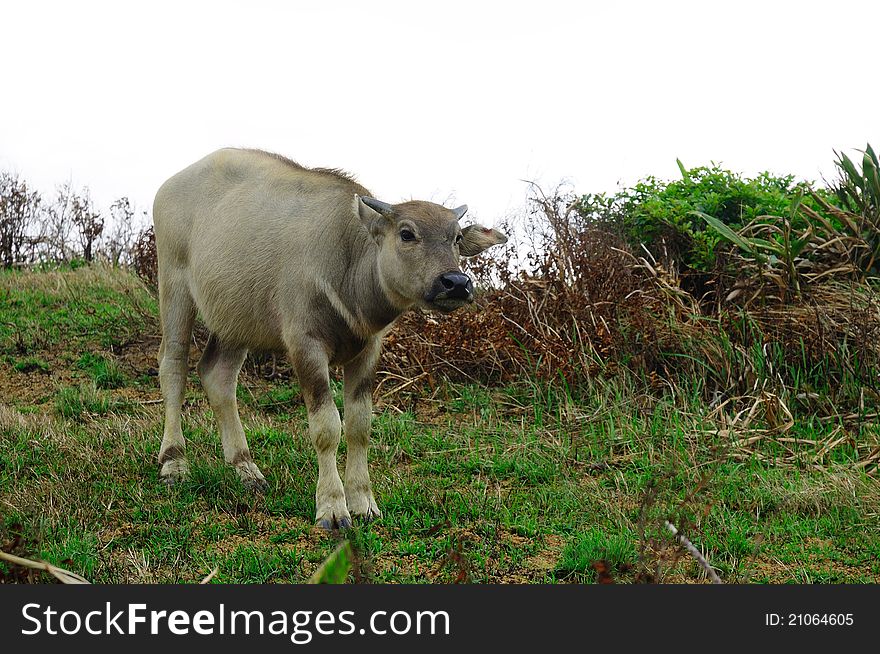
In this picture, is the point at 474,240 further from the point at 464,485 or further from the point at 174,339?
the point at 174,339

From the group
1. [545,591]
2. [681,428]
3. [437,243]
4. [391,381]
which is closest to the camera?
[545,591]

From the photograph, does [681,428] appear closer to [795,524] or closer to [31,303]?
[795,524]

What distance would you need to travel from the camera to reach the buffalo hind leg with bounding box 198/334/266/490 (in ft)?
19.5

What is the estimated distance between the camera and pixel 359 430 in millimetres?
5449

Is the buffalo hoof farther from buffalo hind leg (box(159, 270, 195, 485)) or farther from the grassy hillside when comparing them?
buffalo hind leg (box(159, 270, 195, 485))

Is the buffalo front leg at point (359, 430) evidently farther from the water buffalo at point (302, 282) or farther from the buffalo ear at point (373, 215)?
the buffalo ear at point (373, 215)

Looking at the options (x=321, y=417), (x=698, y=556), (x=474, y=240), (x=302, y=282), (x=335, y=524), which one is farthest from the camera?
(x=474, y=240)

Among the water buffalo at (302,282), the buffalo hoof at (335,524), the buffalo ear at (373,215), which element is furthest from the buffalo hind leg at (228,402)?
the buffalo ear at (373,215)

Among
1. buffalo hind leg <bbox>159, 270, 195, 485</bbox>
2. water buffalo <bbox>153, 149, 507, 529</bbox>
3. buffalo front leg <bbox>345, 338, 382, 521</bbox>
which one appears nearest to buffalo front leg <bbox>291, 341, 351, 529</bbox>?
water buffalo <bbox>153, 149, 507, 529</bbox>

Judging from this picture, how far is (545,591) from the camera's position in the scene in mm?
2707

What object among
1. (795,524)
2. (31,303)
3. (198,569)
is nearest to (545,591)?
(198,569)

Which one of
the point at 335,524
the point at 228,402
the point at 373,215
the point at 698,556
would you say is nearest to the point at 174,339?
the point at 228,402

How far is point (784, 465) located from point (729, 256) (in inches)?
99.7

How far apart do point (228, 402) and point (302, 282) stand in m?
1.37
